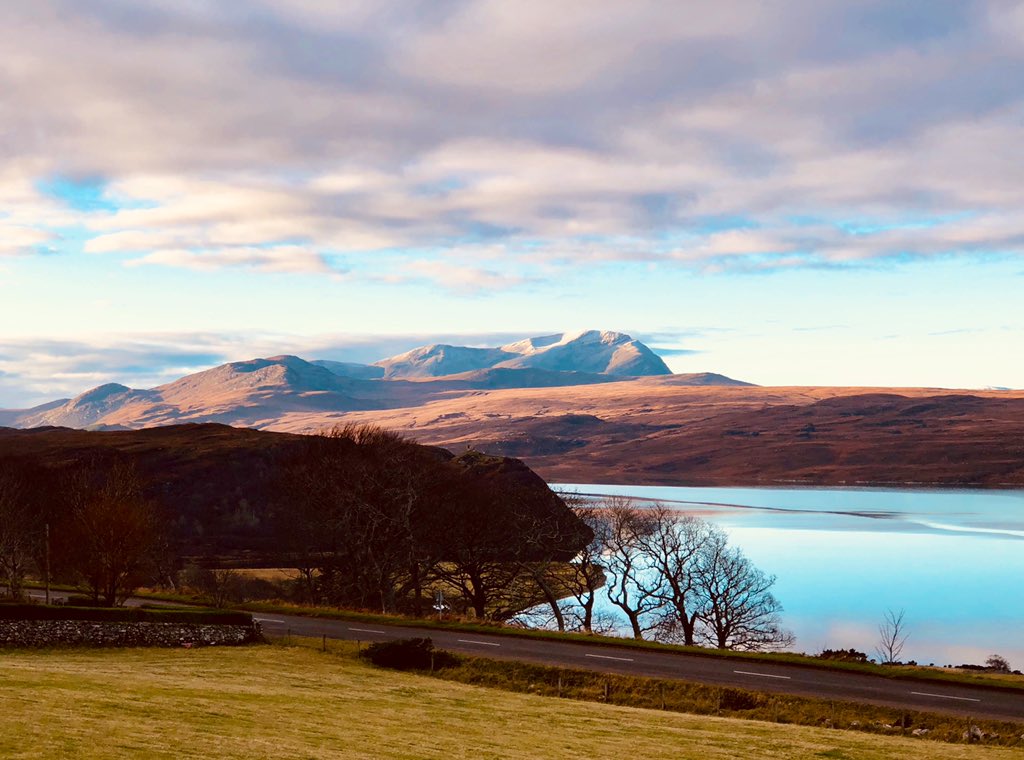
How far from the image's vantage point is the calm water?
289 ft

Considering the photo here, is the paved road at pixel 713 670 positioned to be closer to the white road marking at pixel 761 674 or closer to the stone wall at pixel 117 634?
the white road marking at pixel 761 674

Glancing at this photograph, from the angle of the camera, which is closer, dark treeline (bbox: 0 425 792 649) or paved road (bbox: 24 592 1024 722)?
paved road (bbox: 24 592 1024 722)

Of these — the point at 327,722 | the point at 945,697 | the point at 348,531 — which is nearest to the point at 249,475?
the point at 348,531

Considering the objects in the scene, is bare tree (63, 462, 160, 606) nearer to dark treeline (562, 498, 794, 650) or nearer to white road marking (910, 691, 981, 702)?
dark treeline (562, 498, 794, 650)

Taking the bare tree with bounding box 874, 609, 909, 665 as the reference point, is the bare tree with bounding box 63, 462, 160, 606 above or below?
above

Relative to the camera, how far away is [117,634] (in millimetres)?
53344

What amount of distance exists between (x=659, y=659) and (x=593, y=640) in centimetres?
653

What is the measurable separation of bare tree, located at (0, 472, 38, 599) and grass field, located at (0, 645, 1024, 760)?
39.8m

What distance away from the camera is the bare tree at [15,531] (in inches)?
3275

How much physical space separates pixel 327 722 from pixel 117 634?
26.6 metres

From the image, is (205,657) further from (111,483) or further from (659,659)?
(111,483)

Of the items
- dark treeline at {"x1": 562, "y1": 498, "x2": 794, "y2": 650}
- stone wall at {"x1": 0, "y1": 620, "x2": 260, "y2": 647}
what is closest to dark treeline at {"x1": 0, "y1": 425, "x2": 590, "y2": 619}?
dark treeline at {"x1": 562, "y1": 498, "x2": 794, "y2": 650}

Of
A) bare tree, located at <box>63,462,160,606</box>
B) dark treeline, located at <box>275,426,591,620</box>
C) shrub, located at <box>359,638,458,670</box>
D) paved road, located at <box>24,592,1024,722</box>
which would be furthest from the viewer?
dark treeline, located at <box>275,426,591,620</box>

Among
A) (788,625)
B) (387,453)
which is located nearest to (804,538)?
(788,625)
